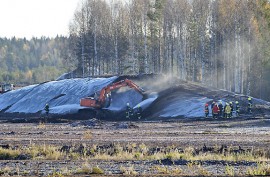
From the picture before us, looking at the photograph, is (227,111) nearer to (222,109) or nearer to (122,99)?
(222,109)

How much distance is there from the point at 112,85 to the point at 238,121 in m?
15.1

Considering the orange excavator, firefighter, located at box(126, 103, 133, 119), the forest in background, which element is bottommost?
firefighter, located at box(126, 103, 133, 119)

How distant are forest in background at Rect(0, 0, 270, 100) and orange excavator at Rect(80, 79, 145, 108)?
12926mm

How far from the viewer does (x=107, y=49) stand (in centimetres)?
8669

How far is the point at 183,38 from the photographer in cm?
7675

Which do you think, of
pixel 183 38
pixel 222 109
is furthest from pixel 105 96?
pixel 183 38

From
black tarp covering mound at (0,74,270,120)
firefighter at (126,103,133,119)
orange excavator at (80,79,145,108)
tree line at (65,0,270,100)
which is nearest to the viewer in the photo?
firefighter at (126,103,133,119)

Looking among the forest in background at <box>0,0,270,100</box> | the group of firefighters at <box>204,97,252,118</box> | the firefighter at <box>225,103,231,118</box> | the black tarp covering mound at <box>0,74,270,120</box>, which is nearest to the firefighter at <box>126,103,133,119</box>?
the black tarp covering mound at <box>0,74,270,120</box>

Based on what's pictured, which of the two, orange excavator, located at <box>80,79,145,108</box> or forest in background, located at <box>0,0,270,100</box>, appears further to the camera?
forest in background, located at <box>0,0,270,100</box>

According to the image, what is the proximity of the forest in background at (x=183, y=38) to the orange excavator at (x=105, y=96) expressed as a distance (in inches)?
509

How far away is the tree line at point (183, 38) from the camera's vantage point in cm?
7038

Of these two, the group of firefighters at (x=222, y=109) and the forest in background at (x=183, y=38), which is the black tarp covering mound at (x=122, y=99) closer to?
the group of firefighters at (x=222, y=109)

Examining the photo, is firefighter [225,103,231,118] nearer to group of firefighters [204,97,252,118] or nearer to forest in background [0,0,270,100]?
group of firefighters [204,97,252,118]

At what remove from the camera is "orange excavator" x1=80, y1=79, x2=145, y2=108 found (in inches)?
2175
